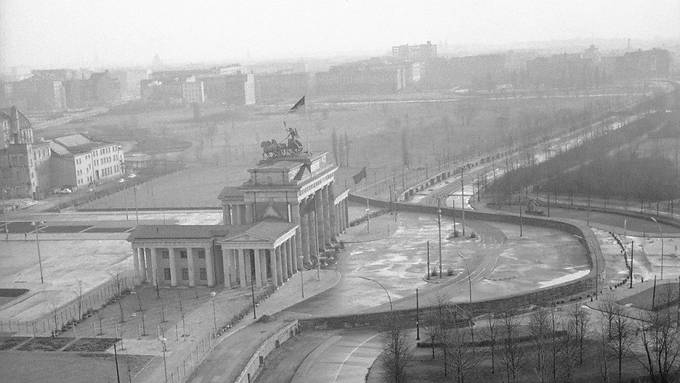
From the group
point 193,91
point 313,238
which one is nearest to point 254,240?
point 313,238

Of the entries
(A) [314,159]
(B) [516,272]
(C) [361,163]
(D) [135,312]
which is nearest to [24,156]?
(C) [361,163]

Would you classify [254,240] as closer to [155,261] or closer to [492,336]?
[155,261]

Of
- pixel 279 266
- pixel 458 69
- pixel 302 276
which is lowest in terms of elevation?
pixel 302 276

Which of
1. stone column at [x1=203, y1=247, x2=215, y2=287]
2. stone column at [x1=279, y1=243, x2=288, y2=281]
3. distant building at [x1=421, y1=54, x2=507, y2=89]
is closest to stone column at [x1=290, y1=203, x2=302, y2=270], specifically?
stone column at [x1=279, y1=243, x2=288, y2=281]

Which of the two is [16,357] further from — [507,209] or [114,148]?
[114,148]

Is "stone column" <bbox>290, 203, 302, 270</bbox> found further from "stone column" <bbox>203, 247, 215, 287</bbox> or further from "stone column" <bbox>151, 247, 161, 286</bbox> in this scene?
"stone column" <bbox>151, 247, 161, 286</bbox>

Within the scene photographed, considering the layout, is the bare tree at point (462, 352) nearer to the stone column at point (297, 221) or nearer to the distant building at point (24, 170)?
the stone column at point (297, 221)
